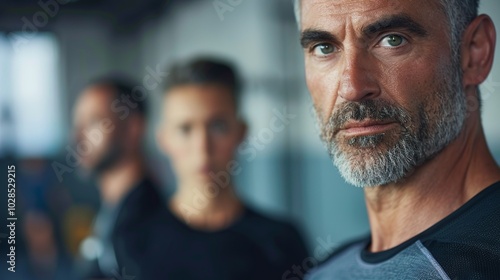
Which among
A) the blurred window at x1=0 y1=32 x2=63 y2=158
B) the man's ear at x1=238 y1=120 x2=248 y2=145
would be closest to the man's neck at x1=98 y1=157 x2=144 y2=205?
the man's ear at x1=238 y1=120 x2=248 y2=145

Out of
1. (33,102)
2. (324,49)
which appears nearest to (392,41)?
(324,49)

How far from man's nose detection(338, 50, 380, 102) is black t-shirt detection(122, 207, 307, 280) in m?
1.19

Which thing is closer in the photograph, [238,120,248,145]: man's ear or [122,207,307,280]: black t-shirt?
[122,207,307,280]: black t-shirt

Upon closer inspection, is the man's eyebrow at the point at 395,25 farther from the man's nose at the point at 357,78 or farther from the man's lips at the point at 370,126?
the man's lips at the point at 370,126

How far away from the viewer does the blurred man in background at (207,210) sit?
2.27 metres

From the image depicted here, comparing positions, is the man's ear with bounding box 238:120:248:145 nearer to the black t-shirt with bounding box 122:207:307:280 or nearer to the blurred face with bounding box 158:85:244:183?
the blurred face with bounding box 158:85:244:183

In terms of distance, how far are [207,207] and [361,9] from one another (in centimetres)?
137

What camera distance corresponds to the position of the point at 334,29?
1199 millimetres

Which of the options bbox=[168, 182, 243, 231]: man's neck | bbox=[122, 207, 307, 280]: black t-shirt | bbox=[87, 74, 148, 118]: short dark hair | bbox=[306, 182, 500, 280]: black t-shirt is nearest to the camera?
bbox=[306, 182, 500, 280]: black t-shirt

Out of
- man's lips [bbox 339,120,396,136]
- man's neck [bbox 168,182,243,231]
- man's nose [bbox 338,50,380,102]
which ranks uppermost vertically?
man's nose [bbox 338,50,380,102]

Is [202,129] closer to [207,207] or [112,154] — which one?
[207,207]

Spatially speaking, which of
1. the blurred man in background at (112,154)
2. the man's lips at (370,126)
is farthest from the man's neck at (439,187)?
the blurred man in background at (112,154)

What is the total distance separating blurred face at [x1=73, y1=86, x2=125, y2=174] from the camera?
111 inches

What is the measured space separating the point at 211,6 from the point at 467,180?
397cm
